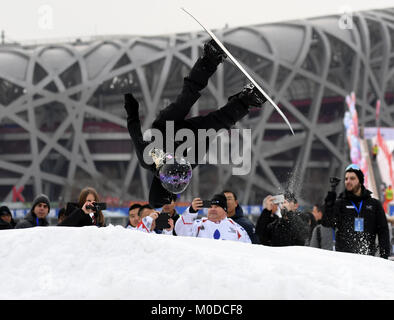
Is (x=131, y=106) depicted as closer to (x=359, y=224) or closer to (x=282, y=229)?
(x=282, y=229)

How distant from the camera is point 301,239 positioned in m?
6.75

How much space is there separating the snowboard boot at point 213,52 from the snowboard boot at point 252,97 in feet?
1.37

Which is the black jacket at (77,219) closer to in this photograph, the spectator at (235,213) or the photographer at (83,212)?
the photographer at (83,212)

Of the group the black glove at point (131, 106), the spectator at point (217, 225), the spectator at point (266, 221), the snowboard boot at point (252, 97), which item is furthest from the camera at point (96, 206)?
→ the spectator at point (266, 221)

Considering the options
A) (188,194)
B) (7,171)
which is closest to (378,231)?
(188,194)

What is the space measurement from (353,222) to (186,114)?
200 cm

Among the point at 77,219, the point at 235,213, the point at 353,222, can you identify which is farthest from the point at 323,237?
the point at 77,219

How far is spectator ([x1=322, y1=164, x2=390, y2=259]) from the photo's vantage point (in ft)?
18.7

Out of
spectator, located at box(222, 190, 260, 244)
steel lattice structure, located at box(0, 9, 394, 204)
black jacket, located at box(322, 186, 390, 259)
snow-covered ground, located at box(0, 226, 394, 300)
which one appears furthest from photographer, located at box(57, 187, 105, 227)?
steel lattice structure, located at box(0, 9, 394, 204)

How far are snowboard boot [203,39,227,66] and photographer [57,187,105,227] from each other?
173 centimetres

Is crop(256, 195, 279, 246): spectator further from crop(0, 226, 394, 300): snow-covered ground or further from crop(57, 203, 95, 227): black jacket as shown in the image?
crop(0, 226, 394, 300): snow-covered ground

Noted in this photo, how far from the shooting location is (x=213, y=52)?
5.46 meters

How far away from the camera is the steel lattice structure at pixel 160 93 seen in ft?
184

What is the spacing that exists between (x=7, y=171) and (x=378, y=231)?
56.9 meters
